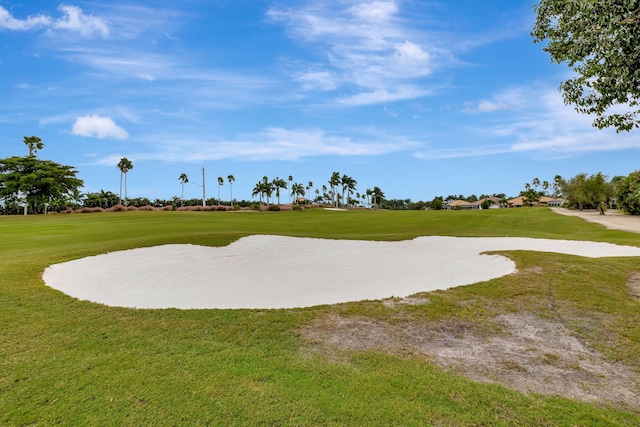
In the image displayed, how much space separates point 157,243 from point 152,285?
567 cm

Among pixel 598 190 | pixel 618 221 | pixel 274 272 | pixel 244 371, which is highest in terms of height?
pixel 598 190

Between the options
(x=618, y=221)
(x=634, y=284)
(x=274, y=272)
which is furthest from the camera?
(x=618, y=221)

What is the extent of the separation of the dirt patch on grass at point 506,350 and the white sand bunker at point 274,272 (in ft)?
7.22

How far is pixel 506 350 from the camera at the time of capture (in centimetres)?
525

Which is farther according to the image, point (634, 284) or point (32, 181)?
point (32, 181)

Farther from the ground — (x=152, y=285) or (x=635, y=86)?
(x=635, y=86)

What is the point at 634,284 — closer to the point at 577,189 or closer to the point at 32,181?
the point at 577,189

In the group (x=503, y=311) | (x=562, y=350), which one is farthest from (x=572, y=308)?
(x=562, y=350)

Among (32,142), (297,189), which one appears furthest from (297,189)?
(32,142)

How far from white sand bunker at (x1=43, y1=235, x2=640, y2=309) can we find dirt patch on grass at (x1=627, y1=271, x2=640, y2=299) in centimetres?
297

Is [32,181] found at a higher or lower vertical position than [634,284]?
higher

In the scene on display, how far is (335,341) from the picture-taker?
→ 5.46 metres

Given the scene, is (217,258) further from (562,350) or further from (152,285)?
(562,350)

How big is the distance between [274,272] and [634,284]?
10.4m
